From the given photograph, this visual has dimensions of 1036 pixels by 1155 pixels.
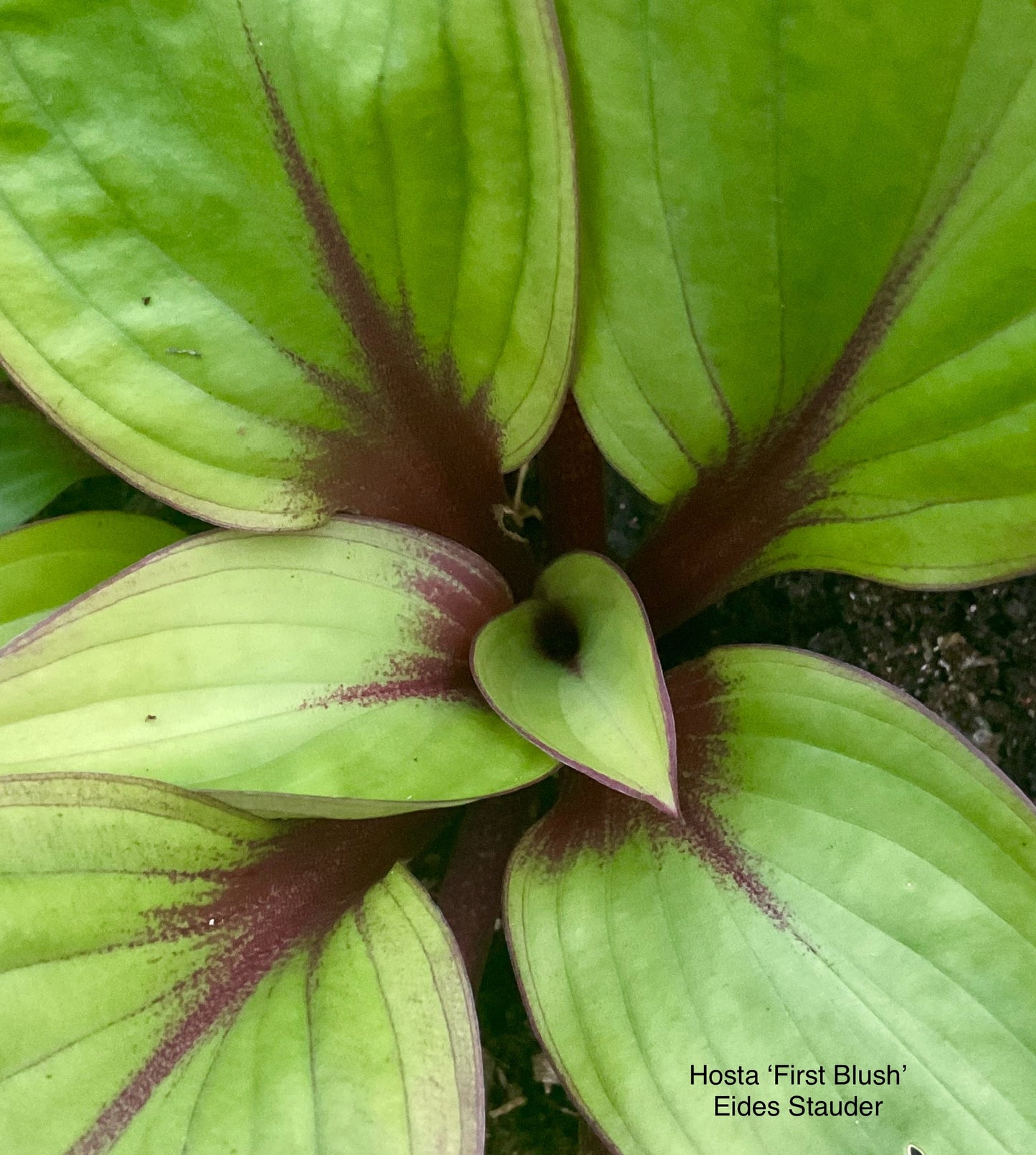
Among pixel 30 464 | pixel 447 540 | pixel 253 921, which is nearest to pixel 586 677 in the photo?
pixel 447 540

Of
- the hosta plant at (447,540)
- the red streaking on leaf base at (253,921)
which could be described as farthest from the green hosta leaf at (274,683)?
the red streaking on leaf base at (253,921)

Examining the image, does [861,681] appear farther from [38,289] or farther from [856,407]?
[38,289]

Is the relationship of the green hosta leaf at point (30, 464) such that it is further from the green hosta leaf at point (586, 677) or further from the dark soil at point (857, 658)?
the green hosta leaf at point (586, 677)

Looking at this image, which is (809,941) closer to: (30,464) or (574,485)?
(574,485)

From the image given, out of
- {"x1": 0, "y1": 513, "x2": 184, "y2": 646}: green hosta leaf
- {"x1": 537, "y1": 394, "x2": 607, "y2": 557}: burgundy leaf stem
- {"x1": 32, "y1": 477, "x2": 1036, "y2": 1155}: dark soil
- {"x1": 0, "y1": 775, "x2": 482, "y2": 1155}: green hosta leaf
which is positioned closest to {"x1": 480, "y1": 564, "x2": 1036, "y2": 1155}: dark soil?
{"x1": 32, "y1": 477, "x2": 1036, "y2": 1155}: dark soil

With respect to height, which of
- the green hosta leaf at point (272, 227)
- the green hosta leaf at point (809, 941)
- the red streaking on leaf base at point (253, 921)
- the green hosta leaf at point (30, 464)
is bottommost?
the red streaking on leaf base at point (253, 921)

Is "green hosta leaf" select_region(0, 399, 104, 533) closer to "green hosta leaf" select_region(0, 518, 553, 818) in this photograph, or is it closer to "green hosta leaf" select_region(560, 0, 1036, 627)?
"green hosta leaf" select_region(0, 518, 553, 818)
